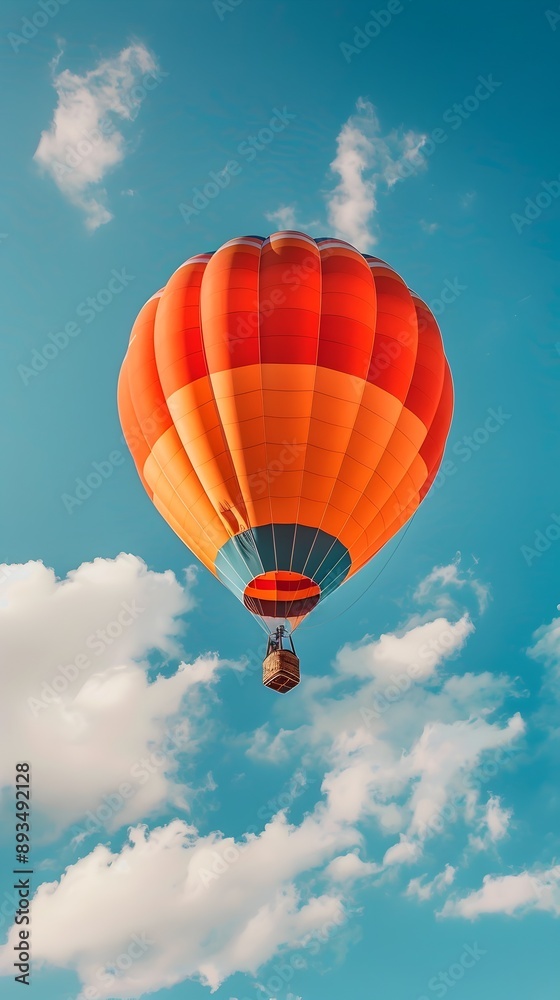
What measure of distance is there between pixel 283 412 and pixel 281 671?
5095 mm

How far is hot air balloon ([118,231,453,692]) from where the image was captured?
16141 mm

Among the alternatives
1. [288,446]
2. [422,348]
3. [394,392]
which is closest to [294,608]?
[288,446]

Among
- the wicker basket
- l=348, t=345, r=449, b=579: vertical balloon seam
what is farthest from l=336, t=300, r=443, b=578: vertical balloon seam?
the wicker basket

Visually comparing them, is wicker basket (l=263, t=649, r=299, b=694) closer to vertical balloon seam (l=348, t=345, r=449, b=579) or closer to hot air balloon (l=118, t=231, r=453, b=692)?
hot air balloon (l=118, t=231, r=453, b=692)

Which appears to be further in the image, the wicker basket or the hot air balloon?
the hot air balloon

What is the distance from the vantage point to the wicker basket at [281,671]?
15641mm

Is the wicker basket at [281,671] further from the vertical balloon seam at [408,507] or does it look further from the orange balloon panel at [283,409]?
the vertical balloon seam at [408,507]

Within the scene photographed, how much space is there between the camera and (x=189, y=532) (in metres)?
17.5

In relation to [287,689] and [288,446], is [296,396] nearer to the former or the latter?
[288,446]

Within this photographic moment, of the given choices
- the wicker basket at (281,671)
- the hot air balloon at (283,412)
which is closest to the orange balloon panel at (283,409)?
the hot air balloon at (283,412)

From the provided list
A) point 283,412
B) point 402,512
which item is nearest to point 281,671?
point 402,512

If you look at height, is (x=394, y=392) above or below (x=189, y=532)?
above

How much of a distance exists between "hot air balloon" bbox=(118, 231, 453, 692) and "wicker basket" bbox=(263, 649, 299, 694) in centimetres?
3

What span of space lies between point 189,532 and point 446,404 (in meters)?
6.56
